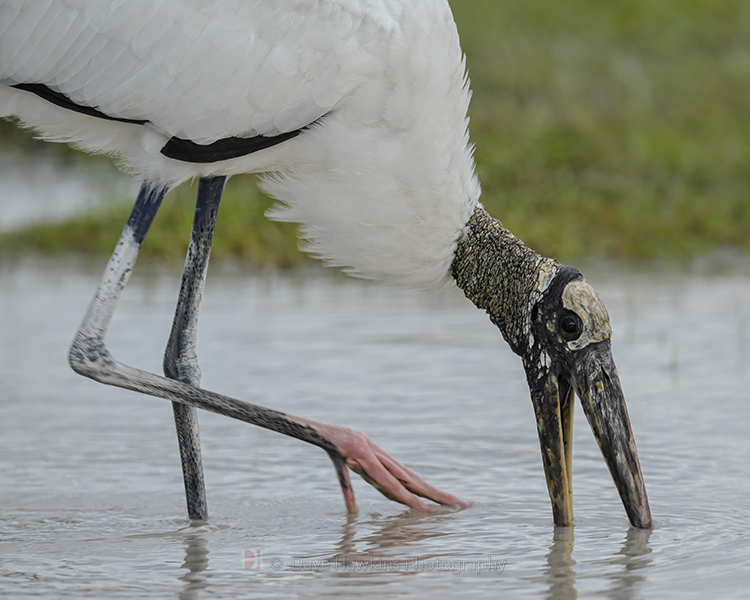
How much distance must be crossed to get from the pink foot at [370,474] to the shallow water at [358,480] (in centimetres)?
7

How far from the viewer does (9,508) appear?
4.29 meters

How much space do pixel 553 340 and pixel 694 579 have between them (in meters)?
0.95

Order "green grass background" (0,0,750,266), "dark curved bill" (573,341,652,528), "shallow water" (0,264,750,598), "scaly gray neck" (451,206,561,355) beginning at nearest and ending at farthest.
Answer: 1. "shallow water" (0,264,750,598)
2. "dark curved bill" (573,341,652,528)
3. "scaly gray neck" (451,206,561,355)
4. "green grass background" (0,0,750,266)

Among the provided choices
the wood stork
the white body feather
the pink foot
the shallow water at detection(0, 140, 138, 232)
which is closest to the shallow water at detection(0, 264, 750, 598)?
the pink foot

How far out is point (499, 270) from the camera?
430 centimetres

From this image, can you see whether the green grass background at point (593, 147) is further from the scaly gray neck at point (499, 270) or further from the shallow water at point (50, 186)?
the scaly gray neck at point (499, 270)

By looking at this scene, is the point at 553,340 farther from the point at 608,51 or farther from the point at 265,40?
the point at 608,51

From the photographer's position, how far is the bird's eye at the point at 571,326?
3980 mm

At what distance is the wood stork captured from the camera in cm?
390

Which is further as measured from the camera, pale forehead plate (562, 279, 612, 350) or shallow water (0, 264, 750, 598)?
pale forehead plate (562, 279, 612, 350)

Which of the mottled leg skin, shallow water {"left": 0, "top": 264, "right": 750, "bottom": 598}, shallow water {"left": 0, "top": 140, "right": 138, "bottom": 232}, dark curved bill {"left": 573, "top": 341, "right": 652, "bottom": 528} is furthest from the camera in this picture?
shallow water {"left": 0, "top": 140, "right": 138, "bottom": 232}

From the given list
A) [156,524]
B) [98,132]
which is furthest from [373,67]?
[156,524]

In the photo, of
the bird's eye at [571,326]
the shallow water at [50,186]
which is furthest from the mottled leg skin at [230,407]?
the shallow water at [50,186]

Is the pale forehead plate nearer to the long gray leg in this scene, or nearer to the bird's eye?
the bird's eye
